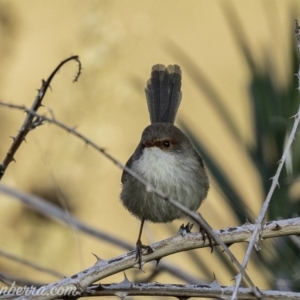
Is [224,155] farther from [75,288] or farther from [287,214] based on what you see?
[75,288]

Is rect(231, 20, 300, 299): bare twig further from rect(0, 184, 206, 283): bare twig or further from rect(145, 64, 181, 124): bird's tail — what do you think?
rect(145, 64, 181, 124): bird's tail

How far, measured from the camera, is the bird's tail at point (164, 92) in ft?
13.1

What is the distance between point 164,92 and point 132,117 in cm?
374

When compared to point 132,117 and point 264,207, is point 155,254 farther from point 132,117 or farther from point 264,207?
point 132,117

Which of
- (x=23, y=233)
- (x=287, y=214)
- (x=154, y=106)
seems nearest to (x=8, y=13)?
(x=23, y=233)

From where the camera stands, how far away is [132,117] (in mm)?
7730

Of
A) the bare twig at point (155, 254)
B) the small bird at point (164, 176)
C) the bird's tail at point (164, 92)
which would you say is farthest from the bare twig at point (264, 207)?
the bird's tail at point (164, 92)

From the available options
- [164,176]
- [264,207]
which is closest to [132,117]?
[164,176]

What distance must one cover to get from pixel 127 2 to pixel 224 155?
2.06 meters

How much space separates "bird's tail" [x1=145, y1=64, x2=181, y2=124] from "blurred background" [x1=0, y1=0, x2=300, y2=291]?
37 cm

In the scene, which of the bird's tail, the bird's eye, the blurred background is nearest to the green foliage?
the blurred background

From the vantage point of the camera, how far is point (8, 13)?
6125 mm

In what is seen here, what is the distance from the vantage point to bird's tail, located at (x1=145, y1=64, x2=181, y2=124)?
4.00m

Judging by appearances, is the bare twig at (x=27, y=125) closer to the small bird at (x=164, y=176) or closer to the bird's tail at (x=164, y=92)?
the small bird at (x=164, y=176)
